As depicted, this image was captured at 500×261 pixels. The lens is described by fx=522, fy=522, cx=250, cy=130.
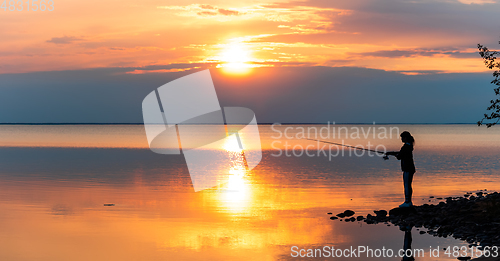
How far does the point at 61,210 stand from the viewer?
1611 cm

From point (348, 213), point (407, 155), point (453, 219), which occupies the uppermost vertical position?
point (407, 155)

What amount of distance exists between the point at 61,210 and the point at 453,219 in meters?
11.4

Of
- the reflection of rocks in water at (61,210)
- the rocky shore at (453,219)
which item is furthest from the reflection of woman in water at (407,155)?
the reflection of rocks in water at (61,210)

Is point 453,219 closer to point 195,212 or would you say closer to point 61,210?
point 195,212

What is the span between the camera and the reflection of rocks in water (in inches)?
615

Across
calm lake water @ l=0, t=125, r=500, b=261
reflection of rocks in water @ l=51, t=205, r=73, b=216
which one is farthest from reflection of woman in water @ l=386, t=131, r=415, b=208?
reflection of rocks in water @ l=51, t=205, r=73, b=216

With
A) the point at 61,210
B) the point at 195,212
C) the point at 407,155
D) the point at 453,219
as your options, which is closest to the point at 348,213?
the point at 407,155

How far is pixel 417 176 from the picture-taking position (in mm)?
28094

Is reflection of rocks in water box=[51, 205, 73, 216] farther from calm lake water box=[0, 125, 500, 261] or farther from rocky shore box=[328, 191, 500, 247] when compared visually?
rocky shore box=[328, 191, 500, 247]

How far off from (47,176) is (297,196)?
13.7 metres

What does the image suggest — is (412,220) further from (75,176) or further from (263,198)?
(75,176)

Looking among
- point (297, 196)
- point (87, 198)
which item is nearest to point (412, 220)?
point (297, 196)

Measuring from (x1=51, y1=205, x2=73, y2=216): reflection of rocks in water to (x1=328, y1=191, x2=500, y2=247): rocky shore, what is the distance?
26.1ft

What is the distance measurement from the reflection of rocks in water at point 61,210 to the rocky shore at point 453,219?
7945 mm
